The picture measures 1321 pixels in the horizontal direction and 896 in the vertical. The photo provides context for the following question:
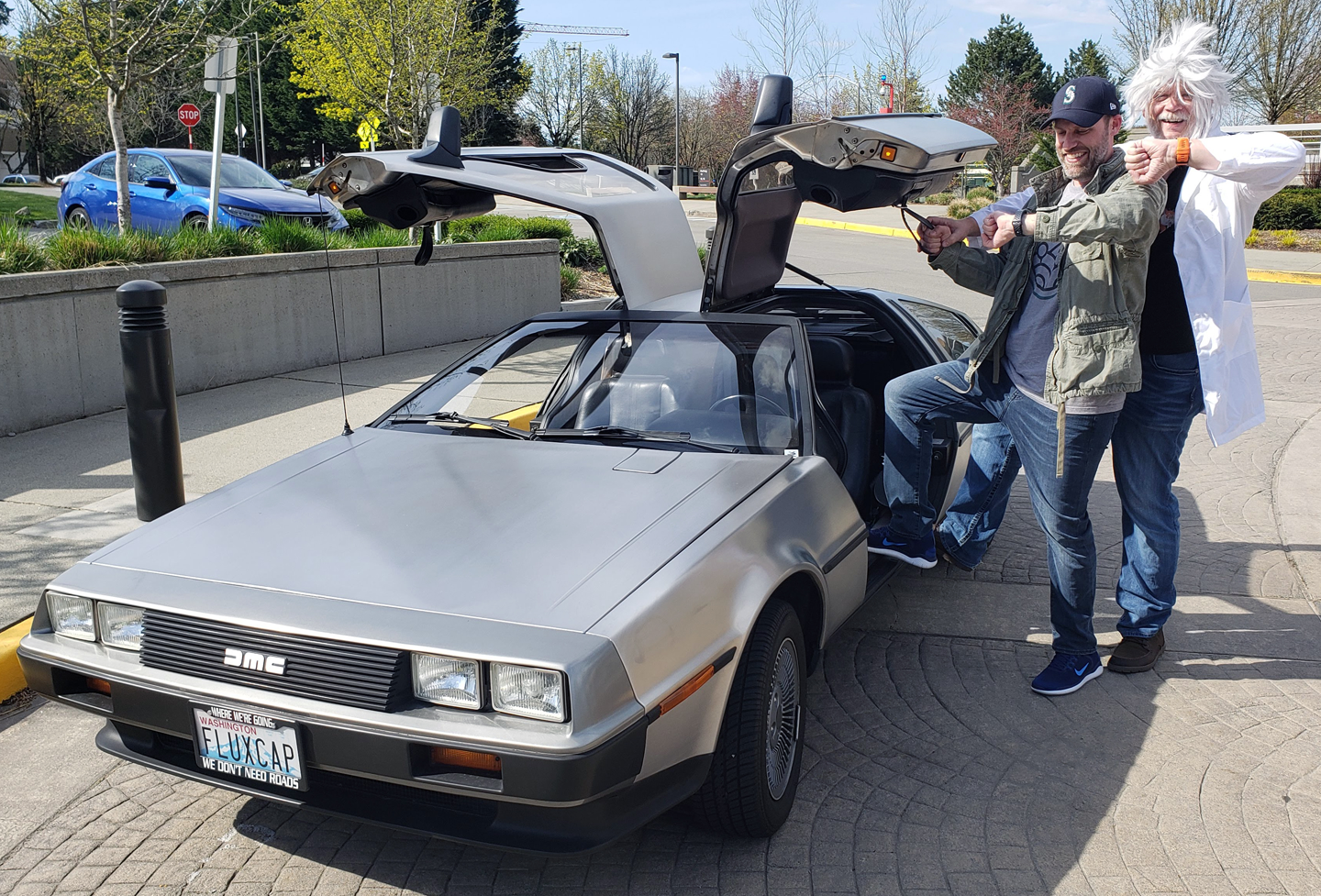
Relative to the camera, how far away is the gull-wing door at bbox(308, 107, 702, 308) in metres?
3.93

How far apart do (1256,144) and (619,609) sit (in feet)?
7.73

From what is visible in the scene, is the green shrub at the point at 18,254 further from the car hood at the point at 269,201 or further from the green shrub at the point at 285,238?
the car hood at the point at 269,201

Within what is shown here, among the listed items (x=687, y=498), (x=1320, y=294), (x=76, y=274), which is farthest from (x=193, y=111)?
(x=687, y=498)

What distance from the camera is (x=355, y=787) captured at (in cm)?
263

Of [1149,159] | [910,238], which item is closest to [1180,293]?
[1149,159]

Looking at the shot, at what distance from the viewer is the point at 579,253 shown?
1450 cm

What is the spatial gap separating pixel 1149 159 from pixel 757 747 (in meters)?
2.09

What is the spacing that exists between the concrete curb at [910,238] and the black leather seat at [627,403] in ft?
21.4

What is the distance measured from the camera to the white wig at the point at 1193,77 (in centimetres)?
345

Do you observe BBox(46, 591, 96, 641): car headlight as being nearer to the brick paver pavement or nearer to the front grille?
the front grille

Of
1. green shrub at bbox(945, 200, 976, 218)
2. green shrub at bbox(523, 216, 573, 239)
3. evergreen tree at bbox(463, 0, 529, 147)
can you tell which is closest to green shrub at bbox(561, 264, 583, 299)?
green shrub at bbox(523, 216, 573, 239)

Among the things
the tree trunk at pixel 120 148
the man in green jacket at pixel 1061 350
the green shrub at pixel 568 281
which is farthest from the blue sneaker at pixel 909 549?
the green shrub at pixel 568 281

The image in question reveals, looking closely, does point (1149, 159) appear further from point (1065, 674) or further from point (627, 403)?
point (627, 403)

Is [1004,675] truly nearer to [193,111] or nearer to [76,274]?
[76,274]
